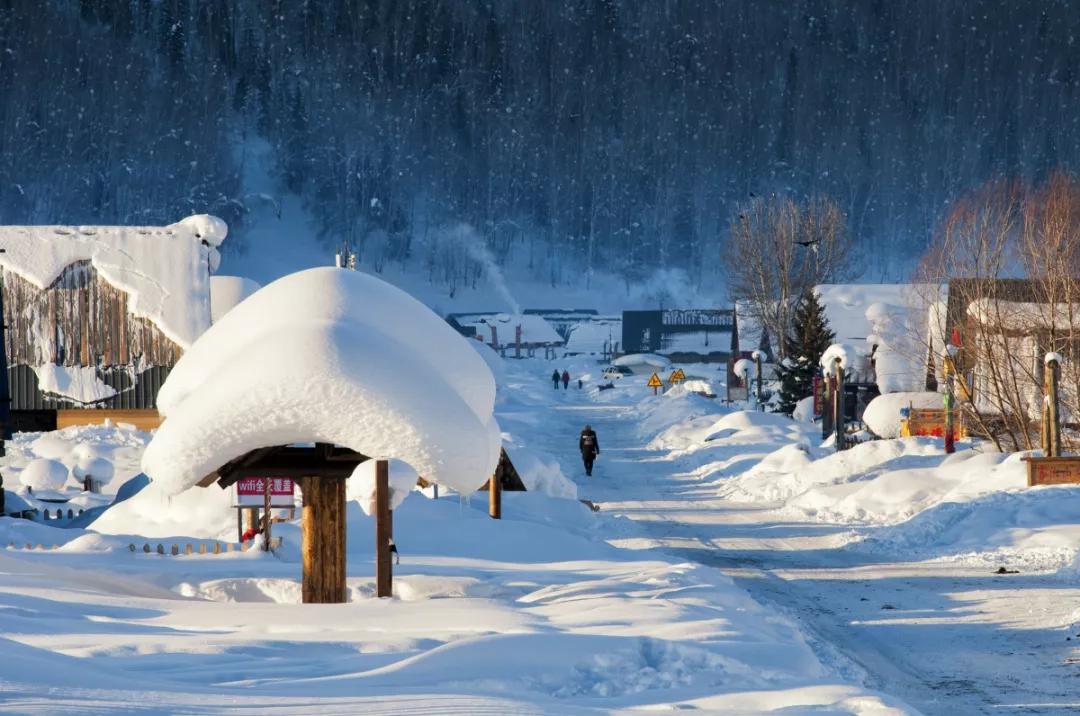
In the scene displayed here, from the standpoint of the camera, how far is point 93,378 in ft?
114

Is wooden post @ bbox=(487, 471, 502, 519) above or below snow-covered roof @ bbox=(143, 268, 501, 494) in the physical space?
below

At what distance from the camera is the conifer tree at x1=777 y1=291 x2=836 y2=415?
51.2 m

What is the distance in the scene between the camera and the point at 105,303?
34.4m

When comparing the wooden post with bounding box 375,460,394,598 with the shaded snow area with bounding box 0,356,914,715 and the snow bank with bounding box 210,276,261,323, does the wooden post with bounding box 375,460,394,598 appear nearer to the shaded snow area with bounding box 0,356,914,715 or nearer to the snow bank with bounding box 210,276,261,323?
the shaded snow area with bounding box 0,356,914,715

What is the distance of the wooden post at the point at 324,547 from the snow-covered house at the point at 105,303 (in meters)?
23.5

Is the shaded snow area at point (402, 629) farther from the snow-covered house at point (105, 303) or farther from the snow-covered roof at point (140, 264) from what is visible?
the snow-covered house at point (105, 303)

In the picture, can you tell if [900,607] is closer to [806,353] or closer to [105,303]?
[105,303]

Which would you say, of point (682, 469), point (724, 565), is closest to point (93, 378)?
point (682, 469)

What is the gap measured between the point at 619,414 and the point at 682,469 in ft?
89.6

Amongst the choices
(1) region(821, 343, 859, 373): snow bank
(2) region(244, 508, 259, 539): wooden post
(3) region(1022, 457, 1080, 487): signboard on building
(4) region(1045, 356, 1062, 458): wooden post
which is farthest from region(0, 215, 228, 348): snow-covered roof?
(3) region(1022, 457, 1080, 487): signboard on building

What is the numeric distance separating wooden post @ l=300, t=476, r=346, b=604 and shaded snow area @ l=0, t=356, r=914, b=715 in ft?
0.80

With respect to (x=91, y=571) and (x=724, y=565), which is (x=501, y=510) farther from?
(x=91, y=571)

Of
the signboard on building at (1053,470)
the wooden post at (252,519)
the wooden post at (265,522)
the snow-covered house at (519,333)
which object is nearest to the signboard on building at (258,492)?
the wooden post at (265,522)

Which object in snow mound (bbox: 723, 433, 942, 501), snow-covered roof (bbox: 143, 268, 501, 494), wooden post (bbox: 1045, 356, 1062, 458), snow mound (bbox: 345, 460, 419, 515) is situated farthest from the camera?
snow mound (bbox: 723, 433, 942, 501)
